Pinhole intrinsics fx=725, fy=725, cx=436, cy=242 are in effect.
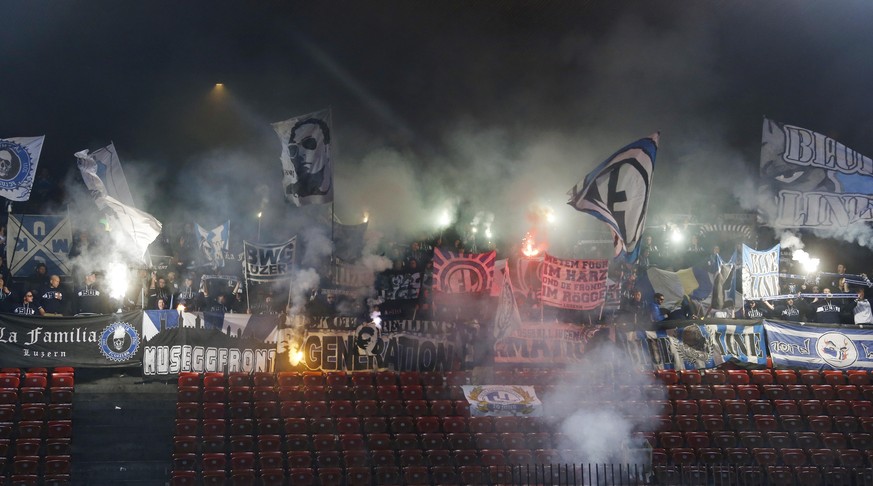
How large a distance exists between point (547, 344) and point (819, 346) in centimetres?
551

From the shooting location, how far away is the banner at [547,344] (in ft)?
49.4

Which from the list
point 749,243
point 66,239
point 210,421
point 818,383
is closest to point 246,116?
point 66,239

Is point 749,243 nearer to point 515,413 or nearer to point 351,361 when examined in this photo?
point 515,413

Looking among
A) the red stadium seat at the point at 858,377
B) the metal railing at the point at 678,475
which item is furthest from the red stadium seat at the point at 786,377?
the metal railing at the point at 678,475

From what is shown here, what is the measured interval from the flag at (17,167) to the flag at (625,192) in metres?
10.5

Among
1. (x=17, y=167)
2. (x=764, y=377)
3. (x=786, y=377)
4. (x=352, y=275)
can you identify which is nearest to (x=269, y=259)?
(x=352, y=275)

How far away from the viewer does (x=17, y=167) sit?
14000 millimetres

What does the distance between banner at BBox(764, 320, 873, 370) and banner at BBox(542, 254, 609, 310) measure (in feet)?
11.6

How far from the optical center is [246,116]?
72.3 ft

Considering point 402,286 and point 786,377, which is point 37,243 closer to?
point 402,286

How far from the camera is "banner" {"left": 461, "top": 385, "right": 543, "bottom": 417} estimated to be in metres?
13.8

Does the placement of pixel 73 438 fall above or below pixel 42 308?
below

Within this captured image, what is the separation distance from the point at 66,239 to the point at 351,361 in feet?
22.2

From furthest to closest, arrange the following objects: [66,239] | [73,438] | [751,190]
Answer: [751,190] → [66,239] → [73,438]
